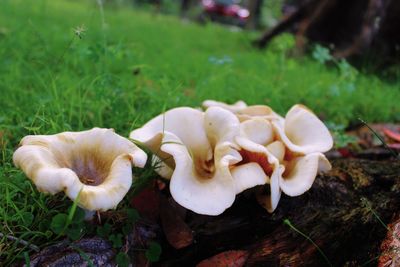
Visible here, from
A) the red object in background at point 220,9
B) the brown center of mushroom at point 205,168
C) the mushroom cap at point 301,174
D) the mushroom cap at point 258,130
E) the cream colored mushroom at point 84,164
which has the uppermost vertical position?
the cream colored mushroom at point 84,164

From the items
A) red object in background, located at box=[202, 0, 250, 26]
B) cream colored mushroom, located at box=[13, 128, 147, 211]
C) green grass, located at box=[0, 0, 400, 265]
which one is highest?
cream colored mushroom, located at box=[13, 128, 147, 211]

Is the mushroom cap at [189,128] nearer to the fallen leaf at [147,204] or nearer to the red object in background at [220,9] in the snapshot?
the fallen leaf at [147,204]

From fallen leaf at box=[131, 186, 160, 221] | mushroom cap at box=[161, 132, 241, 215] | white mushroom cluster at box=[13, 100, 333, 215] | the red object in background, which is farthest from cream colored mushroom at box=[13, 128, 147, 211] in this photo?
the red object in background

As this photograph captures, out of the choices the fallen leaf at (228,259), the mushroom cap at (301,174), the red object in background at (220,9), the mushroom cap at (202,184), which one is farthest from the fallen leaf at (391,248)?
the red object in background at (220,9)

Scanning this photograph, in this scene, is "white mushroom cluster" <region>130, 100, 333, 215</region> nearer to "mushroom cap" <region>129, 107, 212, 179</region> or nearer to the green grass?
"mushroom cap" <region>129, 107, 212, 179</region>

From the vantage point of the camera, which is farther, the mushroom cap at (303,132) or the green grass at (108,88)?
the mushroom cap at (303,132)

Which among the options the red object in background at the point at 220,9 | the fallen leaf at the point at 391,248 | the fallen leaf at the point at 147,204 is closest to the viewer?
the fallen leaf at the point at 391,248

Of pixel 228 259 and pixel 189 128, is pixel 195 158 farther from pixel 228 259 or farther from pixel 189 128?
pixel 228 259
